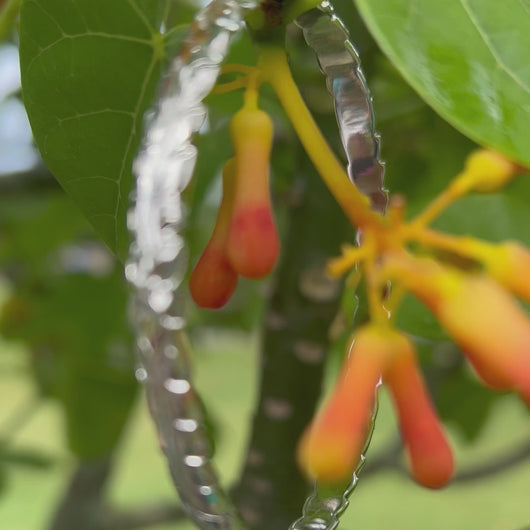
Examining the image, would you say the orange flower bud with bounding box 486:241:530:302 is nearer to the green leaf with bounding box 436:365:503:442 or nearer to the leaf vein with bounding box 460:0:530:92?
the leaf vein with bounding box 460:0:530:92

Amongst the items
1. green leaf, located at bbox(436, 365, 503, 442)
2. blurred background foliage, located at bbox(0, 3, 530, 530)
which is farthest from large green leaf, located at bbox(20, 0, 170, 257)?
green leaf, located at bbox(436, 365, 503, 442)

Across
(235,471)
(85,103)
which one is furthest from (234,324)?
(85,103)

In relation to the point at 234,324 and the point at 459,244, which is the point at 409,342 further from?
the point at 234,324

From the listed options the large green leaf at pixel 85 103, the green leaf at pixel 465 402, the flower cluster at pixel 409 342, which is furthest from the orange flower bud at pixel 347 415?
the green leaf at pixel 465 402

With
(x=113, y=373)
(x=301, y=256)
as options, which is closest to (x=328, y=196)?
(x=301, y=256)

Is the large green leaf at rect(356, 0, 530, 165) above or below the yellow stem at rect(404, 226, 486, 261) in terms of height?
above

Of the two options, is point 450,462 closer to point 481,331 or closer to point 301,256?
point 481,331

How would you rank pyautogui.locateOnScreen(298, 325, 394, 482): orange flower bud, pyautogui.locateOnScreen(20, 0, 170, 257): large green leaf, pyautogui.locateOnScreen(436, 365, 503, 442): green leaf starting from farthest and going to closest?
pyautogui.locateOnScreen(436, 365, 503, 442): green leaf
pyautogui.locateOnScreen(20, 0, 170, 257): large green leaf
pyautogui.locateOnScreen(298, 325, 394, 482): orange flower bud
